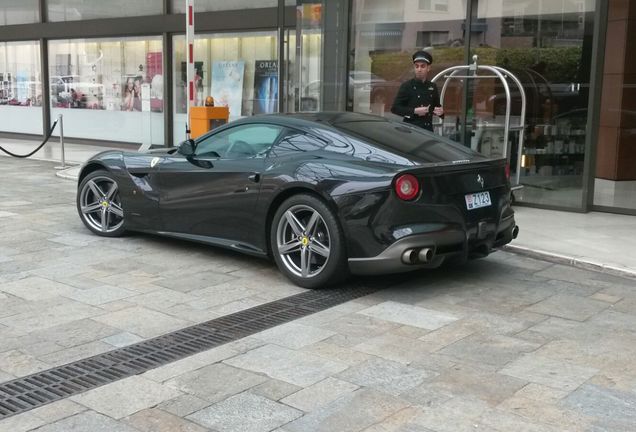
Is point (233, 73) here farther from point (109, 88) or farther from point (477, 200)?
point (477, 200)

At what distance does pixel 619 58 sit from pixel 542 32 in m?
1.42

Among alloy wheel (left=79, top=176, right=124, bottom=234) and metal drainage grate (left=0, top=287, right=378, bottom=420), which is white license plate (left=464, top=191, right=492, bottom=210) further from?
Result: alloy wheel (left=79, top=176, right=124, bottom=234)

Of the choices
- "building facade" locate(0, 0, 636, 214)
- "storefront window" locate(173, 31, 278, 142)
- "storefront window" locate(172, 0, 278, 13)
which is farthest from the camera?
"storefront window" locate(173, 31, 278, 142)

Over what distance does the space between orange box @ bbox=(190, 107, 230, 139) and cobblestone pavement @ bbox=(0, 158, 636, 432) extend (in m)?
3.66

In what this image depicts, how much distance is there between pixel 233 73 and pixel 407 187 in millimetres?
10607

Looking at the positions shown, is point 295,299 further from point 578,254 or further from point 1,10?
point 1,10

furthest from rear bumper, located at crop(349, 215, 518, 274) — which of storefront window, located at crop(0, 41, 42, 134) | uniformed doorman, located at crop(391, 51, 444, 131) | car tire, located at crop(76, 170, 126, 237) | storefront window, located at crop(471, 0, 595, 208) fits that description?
storefront window, located at crop(0, 41, 42, 134)

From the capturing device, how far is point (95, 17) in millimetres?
17516

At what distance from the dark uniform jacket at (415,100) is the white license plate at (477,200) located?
9.08 feet

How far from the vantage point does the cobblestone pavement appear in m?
3.56

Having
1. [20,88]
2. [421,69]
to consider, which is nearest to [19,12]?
[20,88]

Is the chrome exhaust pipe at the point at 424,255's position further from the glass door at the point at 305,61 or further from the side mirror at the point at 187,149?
the glass door at the point at 305,61

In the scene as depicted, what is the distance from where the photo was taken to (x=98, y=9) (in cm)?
1748

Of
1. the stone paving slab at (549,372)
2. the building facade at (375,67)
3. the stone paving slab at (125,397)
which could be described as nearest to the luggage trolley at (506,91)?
the building facade at (375,67)
